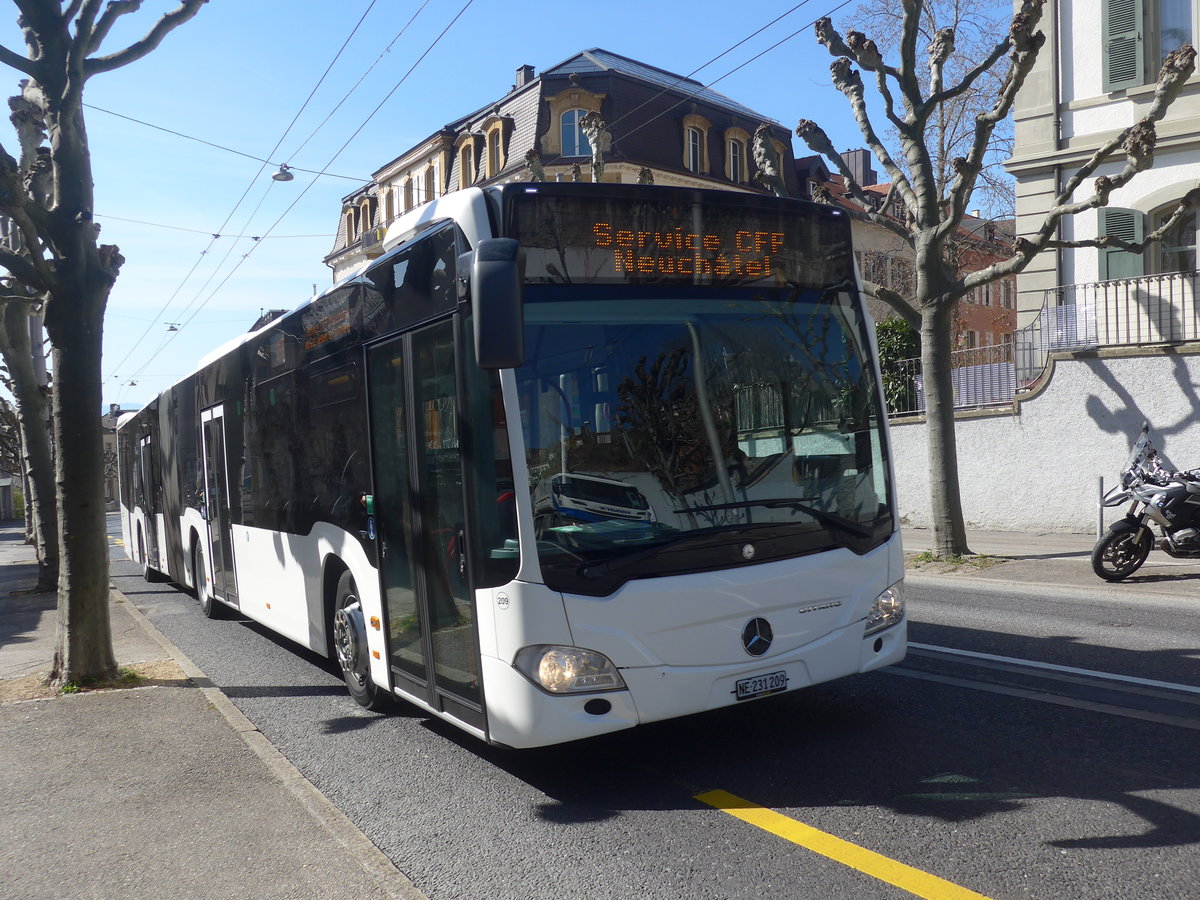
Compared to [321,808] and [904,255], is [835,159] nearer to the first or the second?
[321,808]

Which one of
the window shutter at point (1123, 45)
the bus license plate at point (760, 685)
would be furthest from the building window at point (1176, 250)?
the bus license plate at point (760, 685)

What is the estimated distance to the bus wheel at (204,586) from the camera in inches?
472

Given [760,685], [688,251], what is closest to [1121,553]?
[760,685]

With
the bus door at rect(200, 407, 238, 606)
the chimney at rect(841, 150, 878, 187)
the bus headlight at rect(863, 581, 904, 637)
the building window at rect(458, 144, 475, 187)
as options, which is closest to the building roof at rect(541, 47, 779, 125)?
the building window at rect(458, 144, 475, 187)

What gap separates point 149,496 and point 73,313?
869 cm

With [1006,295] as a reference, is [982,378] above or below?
below

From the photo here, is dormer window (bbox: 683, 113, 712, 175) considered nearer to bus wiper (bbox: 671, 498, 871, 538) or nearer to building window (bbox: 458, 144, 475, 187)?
building window (bbox: 458, 144, 475, 187)

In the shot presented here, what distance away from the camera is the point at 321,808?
16.2 ft

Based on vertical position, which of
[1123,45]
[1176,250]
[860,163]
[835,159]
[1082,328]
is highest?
[860,163]

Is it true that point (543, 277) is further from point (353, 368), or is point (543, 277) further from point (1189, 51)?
point (1189, 51)

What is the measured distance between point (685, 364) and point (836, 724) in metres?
2.24

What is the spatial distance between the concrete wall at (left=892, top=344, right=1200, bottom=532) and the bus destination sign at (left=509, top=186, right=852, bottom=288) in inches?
476

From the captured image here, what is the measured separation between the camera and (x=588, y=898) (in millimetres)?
3891

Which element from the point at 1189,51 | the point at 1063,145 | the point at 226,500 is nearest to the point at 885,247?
the point at 1063,145
